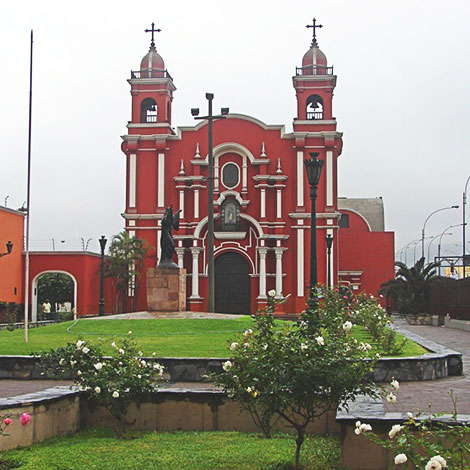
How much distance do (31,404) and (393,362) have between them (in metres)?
6.05

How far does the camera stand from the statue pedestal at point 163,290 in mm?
22672

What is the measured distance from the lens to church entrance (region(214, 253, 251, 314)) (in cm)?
3619

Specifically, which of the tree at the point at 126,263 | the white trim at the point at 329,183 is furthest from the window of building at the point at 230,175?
the tree at the point at 126,263

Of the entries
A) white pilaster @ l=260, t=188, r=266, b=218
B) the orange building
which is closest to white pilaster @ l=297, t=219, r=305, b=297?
white pilaster @ l=260, t=188, r=266, b=218

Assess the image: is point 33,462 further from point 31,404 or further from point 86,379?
point 86,379

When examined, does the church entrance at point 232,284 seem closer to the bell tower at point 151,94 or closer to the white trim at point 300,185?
the white trim at point 300,185

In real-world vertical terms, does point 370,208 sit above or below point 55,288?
above

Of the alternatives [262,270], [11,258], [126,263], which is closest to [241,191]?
[262,270]

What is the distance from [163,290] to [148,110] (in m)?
18.5

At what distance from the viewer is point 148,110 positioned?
3900 centimetres

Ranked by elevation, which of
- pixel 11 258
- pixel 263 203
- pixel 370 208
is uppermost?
pixel 370 208

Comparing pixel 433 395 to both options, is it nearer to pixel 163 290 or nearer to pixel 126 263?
pixel 163 290

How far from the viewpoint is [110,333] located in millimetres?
17828

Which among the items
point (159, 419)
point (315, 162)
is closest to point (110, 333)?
point (315, 162)
